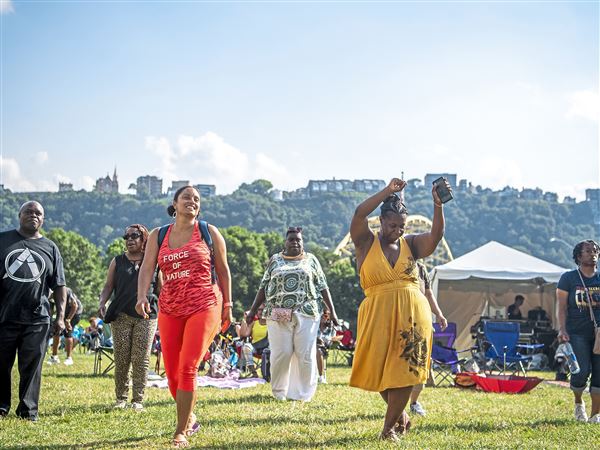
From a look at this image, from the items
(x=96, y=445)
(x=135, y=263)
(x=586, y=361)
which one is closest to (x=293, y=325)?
(x=135, y=263)

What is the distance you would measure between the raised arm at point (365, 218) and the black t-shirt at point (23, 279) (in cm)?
307

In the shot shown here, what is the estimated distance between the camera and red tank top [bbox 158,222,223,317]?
5.62 metres

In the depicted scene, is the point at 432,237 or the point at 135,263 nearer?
the point at 432,237

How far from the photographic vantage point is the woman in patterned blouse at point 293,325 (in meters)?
8.76

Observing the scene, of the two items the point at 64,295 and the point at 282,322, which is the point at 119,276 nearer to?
the point at 64,295

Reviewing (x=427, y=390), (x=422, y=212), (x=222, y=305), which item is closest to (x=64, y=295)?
(x=222, y=305)

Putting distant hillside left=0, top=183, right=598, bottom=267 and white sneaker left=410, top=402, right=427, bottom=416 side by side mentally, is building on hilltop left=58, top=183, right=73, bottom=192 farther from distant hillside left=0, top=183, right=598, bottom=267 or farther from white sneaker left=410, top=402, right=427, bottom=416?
white sneaker left=410, top=402, right=427, bottom=416

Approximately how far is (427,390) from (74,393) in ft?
16.1

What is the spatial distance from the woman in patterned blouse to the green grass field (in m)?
0.31

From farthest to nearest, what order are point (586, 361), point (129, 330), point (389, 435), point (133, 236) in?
point (133, 236), point (129, 330), point (586, 361), point (389, 435)

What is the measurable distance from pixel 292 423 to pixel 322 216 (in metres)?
164

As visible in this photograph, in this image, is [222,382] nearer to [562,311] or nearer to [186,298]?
[562,311]

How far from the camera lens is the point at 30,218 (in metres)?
7.02

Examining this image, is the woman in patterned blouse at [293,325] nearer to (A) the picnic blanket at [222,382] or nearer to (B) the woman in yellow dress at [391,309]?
(A) the picnic blanket at [222,382]
